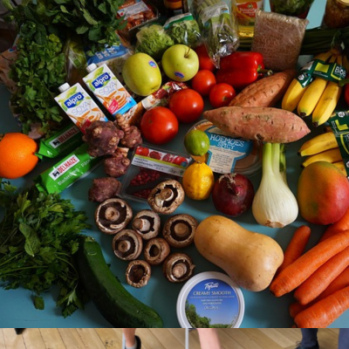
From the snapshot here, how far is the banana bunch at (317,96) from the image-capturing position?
1.15 m

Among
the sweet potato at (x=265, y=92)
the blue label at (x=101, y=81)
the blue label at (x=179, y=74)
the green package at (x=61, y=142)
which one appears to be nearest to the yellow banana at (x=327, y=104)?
the sweet potato at (x=265, y=92)

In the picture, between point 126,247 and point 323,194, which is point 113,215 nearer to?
point 126,247

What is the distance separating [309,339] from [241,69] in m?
0.86

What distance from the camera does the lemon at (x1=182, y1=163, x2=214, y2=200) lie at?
3.59 feet

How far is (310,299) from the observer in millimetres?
937

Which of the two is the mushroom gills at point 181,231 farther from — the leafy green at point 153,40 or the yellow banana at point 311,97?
the leafy green at point 153,40

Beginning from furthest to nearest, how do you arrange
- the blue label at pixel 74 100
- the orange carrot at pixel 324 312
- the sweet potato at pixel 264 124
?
the blue label at pixel 74 100
the sweet potato at pixel 264 124
the orange carrot at pixel 324 312

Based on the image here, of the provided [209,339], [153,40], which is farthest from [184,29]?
[209,339]

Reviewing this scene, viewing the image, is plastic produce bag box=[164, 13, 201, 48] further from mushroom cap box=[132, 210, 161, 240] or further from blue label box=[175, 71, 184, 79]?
mushroom cap box=[132, 210, 161, 240]

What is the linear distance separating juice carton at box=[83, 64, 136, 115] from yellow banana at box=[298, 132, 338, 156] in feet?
1.95

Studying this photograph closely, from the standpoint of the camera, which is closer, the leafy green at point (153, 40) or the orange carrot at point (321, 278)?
the orange carrot at point (321, 278)

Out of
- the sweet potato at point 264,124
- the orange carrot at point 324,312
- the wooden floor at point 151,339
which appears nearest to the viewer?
the wooden floor at point 151,339

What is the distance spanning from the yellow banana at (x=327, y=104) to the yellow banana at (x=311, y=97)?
0.04 feet

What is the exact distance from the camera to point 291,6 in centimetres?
117
